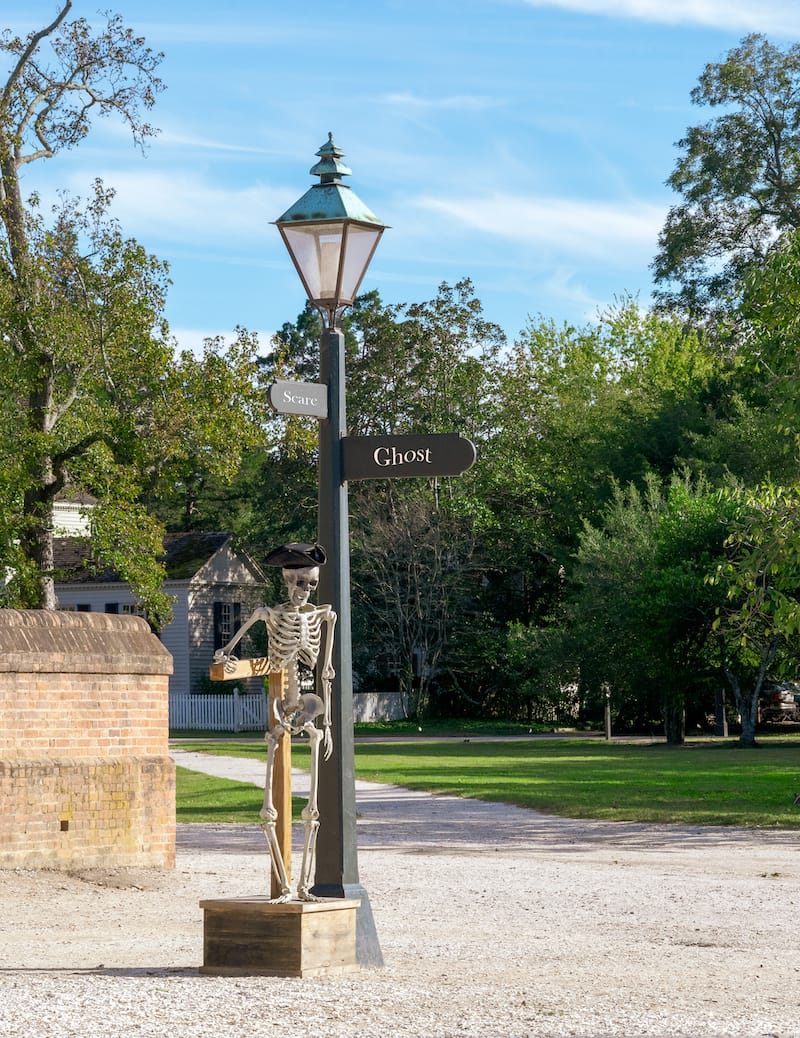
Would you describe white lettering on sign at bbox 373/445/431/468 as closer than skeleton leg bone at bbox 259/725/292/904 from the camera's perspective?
No

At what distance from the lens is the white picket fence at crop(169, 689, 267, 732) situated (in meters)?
44.5

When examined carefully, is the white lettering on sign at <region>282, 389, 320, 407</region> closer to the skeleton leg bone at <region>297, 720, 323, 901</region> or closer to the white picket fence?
the skeleton leg bone at <region>297, 720, 323, 901</region>

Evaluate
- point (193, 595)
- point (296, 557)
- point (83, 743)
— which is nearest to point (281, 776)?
point (296, 557)

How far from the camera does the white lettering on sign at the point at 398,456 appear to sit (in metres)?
8.45

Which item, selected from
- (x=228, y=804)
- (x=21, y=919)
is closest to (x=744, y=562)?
(x=228, y=804)

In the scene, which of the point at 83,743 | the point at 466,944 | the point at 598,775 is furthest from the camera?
the point at 598,775

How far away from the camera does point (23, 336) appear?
1008 inches

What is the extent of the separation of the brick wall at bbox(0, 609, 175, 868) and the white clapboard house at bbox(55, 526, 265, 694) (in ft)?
112

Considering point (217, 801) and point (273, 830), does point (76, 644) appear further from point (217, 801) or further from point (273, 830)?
Result: point (217, 801)

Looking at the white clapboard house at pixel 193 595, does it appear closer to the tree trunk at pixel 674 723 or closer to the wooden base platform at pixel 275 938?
the tree trunk at pixel 674 723

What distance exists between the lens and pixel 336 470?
851 centimetres

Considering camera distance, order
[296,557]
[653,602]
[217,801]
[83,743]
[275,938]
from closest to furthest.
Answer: [275,938]
[296,557]
[83,743]
[217,801]
[653,602]

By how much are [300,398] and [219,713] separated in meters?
37.4

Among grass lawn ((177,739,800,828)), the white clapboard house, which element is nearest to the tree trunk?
grass lawn ((177,739,800,828))
